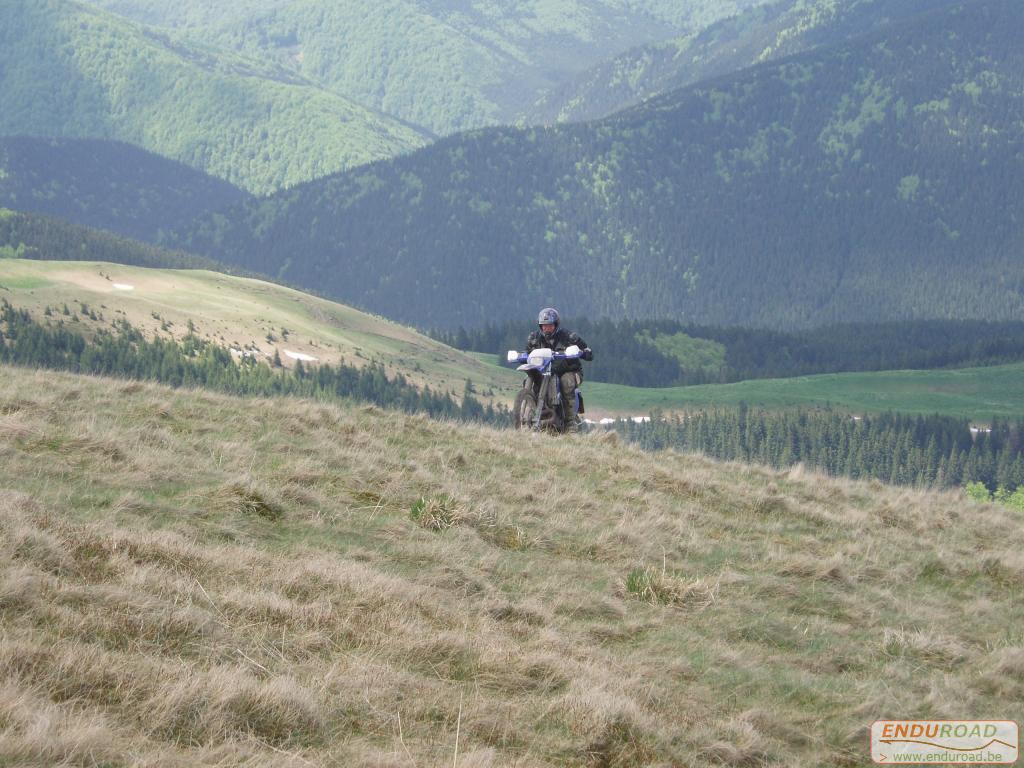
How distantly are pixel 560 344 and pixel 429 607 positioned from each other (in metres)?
15.7

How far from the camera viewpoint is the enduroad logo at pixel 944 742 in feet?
34.6

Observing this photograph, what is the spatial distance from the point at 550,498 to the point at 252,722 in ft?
33.8

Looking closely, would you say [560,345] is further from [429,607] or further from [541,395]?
[429,607]

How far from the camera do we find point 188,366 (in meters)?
150

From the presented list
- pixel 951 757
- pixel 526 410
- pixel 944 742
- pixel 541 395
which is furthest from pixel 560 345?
pixel 951 757

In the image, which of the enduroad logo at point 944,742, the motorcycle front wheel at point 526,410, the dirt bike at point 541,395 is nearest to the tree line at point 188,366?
the motorcycle front wheel at point 526,410

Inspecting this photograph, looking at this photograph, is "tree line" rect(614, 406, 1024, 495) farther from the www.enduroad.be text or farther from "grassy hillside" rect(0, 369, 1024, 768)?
the www.enduroad.be text

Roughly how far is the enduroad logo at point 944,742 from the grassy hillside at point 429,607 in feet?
0.86

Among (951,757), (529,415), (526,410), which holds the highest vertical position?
(526,410)

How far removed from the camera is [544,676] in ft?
35.7

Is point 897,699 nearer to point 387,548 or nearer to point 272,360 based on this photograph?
point 387,548

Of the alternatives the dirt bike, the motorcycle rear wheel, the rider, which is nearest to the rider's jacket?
the rider

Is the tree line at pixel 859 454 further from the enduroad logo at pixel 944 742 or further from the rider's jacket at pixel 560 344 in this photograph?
the enduroad logo at pixel 944 742

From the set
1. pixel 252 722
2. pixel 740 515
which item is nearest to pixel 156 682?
pixel 252 722
